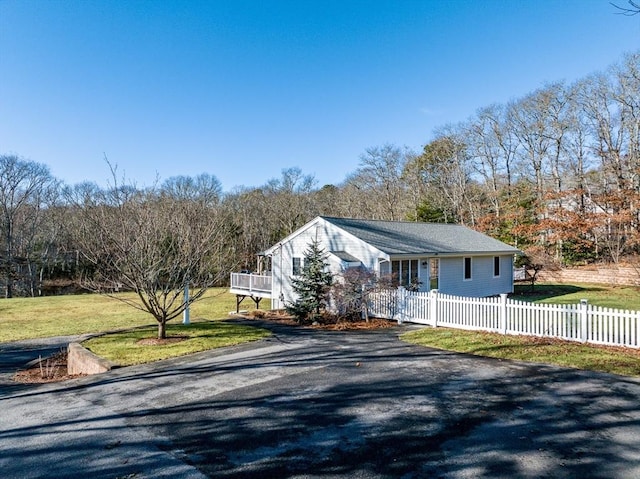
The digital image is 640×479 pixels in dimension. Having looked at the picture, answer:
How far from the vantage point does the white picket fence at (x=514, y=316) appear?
922 centimetres

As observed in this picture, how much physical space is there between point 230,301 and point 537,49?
2163cm

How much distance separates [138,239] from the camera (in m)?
10.4

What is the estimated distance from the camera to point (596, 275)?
91.2ft

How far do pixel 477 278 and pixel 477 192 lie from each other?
834 inches

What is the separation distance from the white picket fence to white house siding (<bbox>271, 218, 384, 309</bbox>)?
2316mm

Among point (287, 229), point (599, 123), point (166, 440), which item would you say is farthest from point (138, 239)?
point (599, 123)

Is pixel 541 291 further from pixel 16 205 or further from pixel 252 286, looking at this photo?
pixel 16 205

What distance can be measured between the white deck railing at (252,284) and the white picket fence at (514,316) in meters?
7.23

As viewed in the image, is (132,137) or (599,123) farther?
(599,123)

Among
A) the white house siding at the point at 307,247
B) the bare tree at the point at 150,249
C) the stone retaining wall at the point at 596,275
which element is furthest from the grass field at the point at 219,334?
the white house siding at the point at 307,247

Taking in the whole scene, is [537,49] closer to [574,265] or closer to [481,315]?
[481,315]

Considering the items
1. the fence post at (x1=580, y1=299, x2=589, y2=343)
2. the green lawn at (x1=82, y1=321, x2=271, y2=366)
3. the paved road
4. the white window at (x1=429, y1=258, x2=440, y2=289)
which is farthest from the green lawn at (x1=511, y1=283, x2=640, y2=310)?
the green lawn at (x1=82, y1=321, x2=271, y2=366)

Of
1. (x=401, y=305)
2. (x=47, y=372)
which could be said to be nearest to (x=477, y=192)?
(x=401, y=305)

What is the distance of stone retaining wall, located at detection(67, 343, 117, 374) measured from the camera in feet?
28.6
